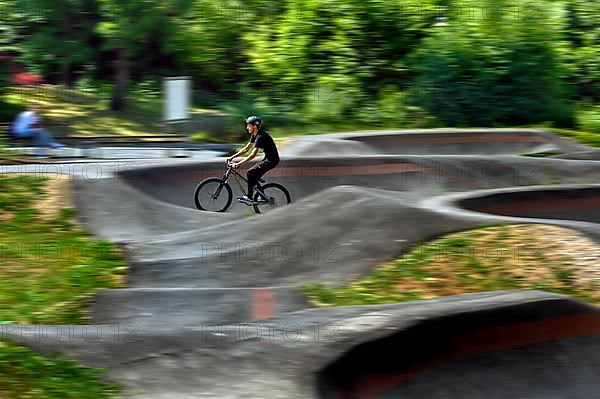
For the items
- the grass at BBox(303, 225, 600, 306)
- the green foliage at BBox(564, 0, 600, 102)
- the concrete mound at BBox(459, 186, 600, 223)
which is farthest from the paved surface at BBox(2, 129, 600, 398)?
the green foliage at BBox(564, 0, 600, 102)

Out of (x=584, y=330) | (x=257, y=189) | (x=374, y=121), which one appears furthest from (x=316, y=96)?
(x=584, y=330)

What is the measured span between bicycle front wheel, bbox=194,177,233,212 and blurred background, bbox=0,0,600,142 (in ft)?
30.0

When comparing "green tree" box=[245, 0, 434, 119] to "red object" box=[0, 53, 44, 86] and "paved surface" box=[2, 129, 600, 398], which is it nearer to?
"red object" box=[0, 53, 44, 86]

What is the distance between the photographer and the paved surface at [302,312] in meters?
Answer: 6.74

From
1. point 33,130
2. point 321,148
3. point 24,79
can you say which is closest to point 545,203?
point 321,148

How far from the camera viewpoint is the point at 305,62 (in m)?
27.8

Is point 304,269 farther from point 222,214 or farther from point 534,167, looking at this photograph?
point 534,167

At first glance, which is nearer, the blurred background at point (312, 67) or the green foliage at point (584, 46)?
the blurred background at point (312, 67)

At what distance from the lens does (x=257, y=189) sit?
14.6 m

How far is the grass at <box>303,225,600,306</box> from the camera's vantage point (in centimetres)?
917

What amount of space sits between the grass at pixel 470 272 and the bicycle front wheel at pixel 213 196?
5.45m

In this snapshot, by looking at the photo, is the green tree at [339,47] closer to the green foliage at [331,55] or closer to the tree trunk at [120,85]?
the green foliage at [331,55]

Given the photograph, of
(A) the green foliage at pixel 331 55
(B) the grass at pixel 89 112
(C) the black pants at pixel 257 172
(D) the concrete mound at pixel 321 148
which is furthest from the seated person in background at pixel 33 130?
(C) the black pants at pixel 257 172

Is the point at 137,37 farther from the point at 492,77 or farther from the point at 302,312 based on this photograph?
the point at 302,312
